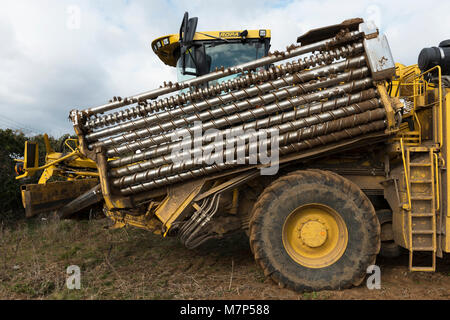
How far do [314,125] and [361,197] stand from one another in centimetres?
103

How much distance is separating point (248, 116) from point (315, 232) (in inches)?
64.3

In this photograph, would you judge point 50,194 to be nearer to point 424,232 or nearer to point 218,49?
point 218,49

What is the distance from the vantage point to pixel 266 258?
360 centimetres

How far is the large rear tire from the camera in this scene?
3537 millimetres

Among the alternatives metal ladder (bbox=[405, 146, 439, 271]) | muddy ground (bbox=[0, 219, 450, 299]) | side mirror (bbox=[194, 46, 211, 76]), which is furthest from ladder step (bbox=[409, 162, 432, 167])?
side mirror (bbox=[194, 46, 211, 76])

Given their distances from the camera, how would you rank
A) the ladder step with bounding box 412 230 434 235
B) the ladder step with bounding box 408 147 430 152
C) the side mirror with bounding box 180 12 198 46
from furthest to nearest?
the side mirror with bounding box 180 12 198 46 < the ladder step with bounding box 408 147 430 152 < the ladder step with bounding box 412 230 434 235

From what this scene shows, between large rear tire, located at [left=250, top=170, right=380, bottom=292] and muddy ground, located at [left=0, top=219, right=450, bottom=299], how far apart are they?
0.22 metres

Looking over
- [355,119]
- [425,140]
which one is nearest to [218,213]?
[355,119]

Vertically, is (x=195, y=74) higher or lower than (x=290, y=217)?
higher

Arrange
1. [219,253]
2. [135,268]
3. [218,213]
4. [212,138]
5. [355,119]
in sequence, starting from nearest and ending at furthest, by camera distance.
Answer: [355,119], [212,138], [218,213], [135,268], [219,253]

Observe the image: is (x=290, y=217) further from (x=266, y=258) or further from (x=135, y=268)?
(x=135, y=268)

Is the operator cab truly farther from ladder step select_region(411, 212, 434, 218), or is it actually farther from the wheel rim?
ladder step select_region(411, 212, 434, 218)

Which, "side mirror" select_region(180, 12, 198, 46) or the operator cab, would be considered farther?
the operator cab

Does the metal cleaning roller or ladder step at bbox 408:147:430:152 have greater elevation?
the metal cleaning roller
